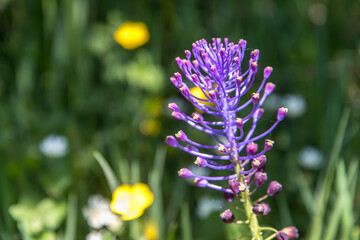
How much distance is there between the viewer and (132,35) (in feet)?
9.92

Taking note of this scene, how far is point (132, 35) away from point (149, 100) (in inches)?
17.8

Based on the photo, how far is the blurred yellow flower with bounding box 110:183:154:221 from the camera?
1.82 m

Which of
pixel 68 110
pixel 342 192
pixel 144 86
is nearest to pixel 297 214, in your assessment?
pixel 342 192

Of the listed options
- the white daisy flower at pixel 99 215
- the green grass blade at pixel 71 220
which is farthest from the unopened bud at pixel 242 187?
the white daisy flower at pixel 99 215

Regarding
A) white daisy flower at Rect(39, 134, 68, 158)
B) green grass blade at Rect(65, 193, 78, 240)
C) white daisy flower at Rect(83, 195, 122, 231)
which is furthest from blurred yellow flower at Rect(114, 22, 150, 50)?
green grass blade at Rect(65, 193, 78, 240)

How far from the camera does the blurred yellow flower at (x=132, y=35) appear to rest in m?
2.99

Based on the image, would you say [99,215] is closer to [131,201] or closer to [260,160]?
[131,201]

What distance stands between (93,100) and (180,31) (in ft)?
2.39

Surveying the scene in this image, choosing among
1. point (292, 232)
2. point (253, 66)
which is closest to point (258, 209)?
point (292, 232)

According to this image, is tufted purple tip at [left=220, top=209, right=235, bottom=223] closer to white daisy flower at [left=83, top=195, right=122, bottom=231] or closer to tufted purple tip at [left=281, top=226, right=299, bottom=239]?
tufted purple tip at [left=281, top=226, right=299, bottom=239]

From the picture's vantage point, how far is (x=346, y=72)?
2.79 meters

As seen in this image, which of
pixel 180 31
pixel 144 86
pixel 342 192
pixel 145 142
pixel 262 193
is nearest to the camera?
pixel 342 192

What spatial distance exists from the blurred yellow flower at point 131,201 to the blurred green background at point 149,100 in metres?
0.05

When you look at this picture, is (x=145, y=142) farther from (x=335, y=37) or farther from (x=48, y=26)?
(x=335, y=37)
